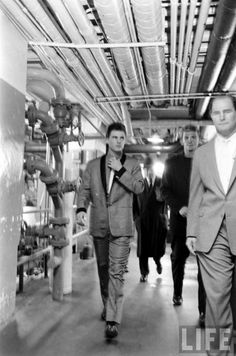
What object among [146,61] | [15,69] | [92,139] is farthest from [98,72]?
[92,139]

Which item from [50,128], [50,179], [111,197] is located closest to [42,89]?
[50,128]

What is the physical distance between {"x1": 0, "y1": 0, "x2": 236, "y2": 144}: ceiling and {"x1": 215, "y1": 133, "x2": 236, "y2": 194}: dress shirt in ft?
2.11

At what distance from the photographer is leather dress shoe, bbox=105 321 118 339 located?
2.13 meters

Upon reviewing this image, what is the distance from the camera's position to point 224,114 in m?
1.72

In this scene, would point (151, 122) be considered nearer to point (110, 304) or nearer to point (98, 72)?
point (98, 72)

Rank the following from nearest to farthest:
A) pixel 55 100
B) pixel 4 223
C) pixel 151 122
→ pixel 4 223
pixel 55 100
pixel 151 122

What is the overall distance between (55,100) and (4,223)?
1209 millimetres

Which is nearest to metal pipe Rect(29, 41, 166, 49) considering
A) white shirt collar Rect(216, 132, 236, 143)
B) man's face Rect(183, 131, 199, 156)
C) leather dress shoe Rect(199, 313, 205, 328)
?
white shirt collar Rect(216, 132, 236, 143)

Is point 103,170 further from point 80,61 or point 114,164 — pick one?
point 80,61

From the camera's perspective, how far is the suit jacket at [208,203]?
168 centimetres

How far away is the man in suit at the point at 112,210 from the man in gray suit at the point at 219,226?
0.61 m

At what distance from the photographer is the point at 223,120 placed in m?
1.73

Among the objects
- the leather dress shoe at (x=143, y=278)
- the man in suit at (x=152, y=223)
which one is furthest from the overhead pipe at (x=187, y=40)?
the leather dress shoe at (x=143, y=278)

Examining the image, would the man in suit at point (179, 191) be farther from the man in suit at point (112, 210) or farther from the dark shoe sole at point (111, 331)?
the dark shoe sole at point (111, 331)
